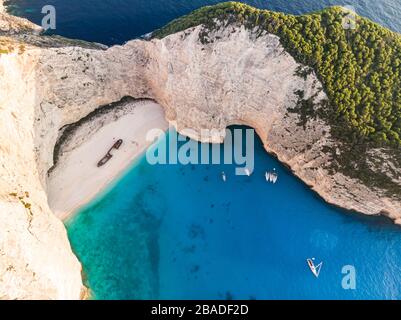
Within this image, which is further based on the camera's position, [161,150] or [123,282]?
[161,150]

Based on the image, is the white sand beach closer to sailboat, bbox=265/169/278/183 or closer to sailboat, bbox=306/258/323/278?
sailboat, bbox=265/169/278/183

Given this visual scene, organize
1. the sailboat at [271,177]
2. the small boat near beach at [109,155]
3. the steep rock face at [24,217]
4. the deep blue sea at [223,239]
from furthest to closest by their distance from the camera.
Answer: the sailboat at [271,177] < the small boat near beach at [109,155] < the deep blue sea at [223,239] < the steep rock face at [24,217]

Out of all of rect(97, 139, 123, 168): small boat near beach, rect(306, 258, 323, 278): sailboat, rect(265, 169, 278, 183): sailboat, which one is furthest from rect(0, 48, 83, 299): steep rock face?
rect(306, 258, 323, 278): sailboat

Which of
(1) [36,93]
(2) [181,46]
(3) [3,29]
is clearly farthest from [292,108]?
(3) [3,29]

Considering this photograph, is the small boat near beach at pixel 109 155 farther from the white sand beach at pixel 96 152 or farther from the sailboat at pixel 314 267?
the sailboat at pixel 314 267

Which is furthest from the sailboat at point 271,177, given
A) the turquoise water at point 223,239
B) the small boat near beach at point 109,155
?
the small boat near beach at point 109,155

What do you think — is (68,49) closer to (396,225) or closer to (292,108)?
(292,108)

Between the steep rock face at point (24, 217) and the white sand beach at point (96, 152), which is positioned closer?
the steep rock face at point (24, 217)
